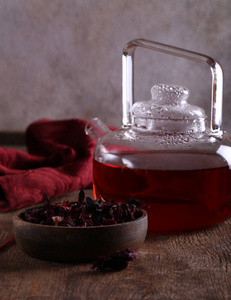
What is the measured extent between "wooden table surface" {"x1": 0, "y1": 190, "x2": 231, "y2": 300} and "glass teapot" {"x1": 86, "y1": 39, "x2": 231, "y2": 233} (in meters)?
0.06

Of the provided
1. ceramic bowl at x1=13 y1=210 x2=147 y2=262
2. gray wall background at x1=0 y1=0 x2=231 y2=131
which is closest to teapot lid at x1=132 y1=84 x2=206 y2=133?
ceramic bowl at x1=13 y1=210 x2=147 y2=262

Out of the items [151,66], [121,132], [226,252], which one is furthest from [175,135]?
[151,66]

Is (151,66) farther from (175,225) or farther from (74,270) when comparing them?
(74,270)

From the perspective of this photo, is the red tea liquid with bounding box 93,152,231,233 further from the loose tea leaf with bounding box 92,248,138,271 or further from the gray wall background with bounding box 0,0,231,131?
the gray wall background with bounding box 0,0,231,131

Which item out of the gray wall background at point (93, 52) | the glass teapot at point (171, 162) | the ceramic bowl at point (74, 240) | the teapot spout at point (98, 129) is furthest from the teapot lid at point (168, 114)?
the gray wall background at point (93, 52)

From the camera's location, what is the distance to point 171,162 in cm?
75

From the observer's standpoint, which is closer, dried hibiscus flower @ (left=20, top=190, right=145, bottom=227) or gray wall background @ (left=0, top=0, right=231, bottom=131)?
dried hibiscus flower @ (left=20, top=190, right=145, bottom=227)

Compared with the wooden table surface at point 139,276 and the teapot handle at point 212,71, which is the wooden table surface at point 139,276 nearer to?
the wooden table surface at point 139,276

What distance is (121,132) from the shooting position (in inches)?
33.6

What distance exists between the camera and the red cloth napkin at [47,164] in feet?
3.32

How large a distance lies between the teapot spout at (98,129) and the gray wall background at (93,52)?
114 centimetres

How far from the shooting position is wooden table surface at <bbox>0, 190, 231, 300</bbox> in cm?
53

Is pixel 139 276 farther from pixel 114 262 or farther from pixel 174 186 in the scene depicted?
pixel 174 186

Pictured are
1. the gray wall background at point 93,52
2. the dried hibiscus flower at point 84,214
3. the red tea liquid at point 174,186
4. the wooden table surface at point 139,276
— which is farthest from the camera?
the gray wall background at point 93,52
